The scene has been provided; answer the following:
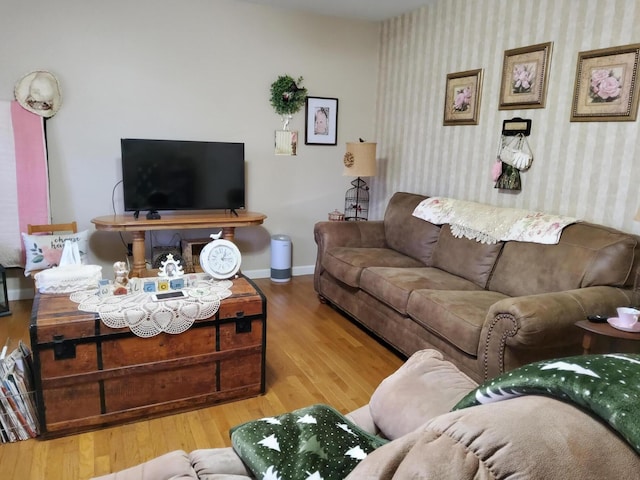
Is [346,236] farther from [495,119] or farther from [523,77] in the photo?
[523,77]

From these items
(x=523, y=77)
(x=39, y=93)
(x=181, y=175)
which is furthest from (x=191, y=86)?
(x=523, y=77)

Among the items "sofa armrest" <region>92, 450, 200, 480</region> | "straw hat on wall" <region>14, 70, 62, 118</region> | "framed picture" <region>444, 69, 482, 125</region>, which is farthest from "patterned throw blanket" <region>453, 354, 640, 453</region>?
"straw hat on wall" <region>14, 70, 62, 118</region>

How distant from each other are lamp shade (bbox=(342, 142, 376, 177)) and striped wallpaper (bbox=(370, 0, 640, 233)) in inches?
17.4

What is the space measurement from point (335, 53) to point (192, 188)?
201 cm

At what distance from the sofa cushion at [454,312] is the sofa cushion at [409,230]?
82 cm

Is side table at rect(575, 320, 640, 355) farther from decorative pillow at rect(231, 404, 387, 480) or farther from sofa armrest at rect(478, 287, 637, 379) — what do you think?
decorative pillow at rect(231, 404, 387, 480)

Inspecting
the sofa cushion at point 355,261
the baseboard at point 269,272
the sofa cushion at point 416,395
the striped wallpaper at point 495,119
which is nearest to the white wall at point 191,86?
the baseboard at point 269,272

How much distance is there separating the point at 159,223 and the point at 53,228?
853mm

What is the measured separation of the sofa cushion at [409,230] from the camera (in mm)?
3633

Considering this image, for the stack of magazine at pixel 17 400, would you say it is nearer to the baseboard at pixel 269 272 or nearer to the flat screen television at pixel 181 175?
Result: the flat screen television at pixel 181 175

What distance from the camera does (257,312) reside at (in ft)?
7.92

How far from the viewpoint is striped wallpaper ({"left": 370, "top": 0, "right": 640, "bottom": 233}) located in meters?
2.71

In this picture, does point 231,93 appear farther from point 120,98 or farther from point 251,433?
point 251,433

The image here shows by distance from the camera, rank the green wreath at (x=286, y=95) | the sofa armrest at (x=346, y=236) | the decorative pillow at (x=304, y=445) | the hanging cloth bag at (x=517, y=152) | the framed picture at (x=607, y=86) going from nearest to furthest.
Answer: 1. the decorative pillow at (x=304, y=445)
2. the framed picture at (x=607, y=86)
3. the hanging cloth bag at (x=517, y=152)
4. the sofa armrest at (x=346, y=236)
5. the green wreath at (x=286, y=95)
